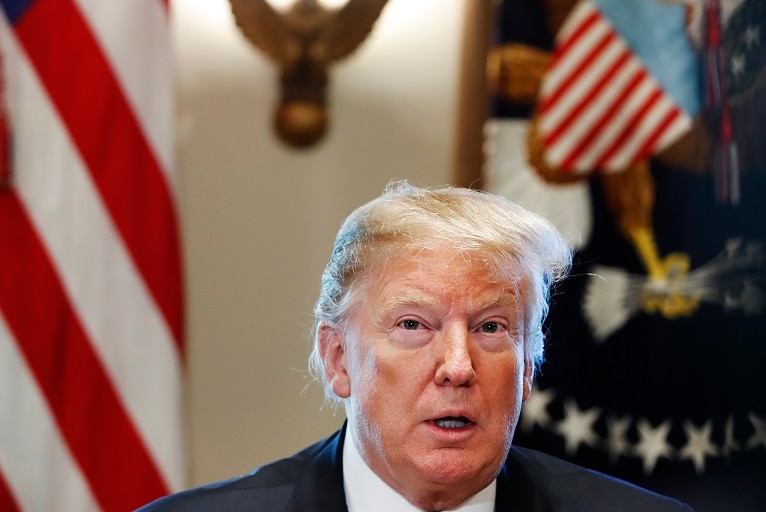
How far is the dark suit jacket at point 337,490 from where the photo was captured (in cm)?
192

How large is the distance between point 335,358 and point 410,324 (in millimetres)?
199

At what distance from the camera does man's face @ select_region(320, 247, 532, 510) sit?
176cm

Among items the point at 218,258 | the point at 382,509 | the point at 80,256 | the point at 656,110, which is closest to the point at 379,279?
the point at 382,509

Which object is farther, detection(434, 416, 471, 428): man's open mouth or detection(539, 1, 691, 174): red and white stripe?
detection(539, 1, 691, 174): red and white stripe

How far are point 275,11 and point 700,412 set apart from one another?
1.69 metres

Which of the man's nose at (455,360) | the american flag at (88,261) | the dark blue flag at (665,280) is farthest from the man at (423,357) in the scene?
the dark blue flag at (665,280)

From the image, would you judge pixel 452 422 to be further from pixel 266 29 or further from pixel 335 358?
pixel 266 29

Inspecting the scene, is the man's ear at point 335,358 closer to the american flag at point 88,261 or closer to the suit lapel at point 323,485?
the suit lapel at point 323,485

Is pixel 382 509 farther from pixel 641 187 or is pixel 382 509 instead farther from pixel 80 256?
pixel 641 187

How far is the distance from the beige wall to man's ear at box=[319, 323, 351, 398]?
134 centimetres

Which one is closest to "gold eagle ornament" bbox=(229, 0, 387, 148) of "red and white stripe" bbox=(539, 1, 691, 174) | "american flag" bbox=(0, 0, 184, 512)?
"american flag" bbox=(0, 0, 184, 512)

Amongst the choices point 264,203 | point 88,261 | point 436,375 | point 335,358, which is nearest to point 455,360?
point 436,375

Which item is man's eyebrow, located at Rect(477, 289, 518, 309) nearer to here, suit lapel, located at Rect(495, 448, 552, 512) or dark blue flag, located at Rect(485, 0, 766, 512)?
suit lapel, located at Rect(495, 448, 552, 512)

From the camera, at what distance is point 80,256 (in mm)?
2947
